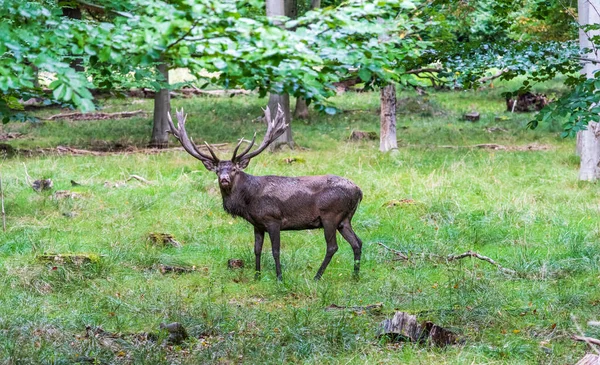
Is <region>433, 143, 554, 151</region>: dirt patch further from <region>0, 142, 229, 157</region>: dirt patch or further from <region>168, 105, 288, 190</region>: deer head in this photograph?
<region>168, 105, 288, 190</region>: deer head

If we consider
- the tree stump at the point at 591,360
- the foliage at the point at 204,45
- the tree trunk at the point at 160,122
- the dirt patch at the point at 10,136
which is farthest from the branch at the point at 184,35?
the dirt patch at the point at 10,136

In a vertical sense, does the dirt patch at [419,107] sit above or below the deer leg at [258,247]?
below

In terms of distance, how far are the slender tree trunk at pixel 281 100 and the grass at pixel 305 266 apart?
6.49 ft

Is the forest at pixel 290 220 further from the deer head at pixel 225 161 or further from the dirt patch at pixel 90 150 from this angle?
the dirt patch at pixel 90 150

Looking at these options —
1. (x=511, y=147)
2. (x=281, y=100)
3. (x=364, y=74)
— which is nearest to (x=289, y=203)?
(x=364, y=74)

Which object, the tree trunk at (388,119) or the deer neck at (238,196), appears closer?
the deer neck at (238,196)

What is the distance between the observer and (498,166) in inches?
642

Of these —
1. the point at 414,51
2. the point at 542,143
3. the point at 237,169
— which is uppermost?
the point at 414,51

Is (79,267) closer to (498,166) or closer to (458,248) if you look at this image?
(458,248)

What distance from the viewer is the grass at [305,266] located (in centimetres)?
702

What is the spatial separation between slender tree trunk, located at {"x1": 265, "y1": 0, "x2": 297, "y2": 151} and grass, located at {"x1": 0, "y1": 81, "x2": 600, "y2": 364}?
1.98 m

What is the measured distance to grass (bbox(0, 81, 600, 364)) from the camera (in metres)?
7.02

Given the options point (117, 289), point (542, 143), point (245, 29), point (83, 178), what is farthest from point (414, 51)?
point (542, 143)

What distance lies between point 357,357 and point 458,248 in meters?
4.14
